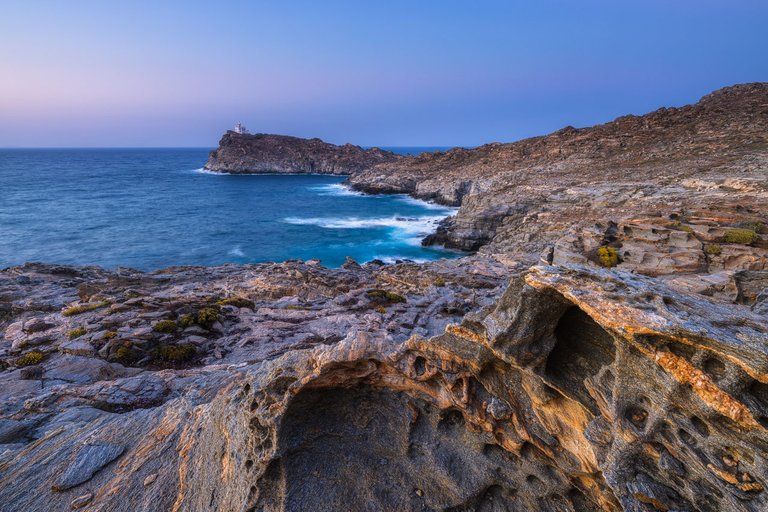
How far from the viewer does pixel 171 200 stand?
370ft

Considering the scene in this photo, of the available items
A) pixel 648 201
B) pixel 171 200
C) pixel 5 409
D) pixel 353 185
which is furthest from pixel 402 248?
pixel 171 200

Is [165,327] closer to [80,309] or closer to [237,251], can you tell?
[80,309]

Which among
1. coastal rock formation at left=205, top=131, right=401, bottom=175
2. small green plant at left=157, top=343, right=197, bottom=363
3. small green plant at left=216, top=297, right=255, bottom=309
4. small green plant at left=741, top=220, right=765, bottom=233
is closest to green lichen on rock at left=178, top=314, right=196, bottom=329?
small green plant at left=157, top=343, right=197, bottom=363

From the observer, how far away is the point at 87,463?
9.99 metres

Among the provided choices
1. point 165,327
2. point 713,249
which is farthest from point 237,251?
point 713,249

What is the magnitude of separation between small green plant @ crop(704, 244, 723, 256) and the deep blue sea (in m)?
35.1

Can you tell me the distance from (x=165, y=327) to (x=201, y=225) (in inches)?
2763

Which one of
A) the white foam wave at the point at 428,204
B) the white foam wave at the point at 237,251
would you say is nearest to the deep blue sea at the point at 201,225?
the white foam wave at the point at 237,251

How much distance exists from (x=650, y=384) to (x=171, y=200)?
130228 mm

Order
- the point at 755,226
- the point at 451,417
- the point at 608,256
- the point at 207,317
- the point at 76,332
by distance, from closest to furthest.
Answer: the point at 451,417, the point at 76,332, the point at 207,317, the point at 755,226, the point at 608,256

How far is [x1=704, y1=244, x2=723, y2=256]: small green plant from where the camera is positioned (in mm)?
24672

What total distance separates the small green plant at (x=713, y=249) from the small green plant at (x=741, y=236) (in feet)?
3.94

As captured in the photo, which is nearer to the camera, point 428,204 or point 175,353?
point 175,353

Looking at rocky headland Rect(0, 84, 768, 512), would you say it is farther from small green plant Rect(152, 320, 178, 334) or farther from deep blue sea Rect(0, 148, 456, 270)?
deep blue sea Rect(0, 148, 456, 270)
